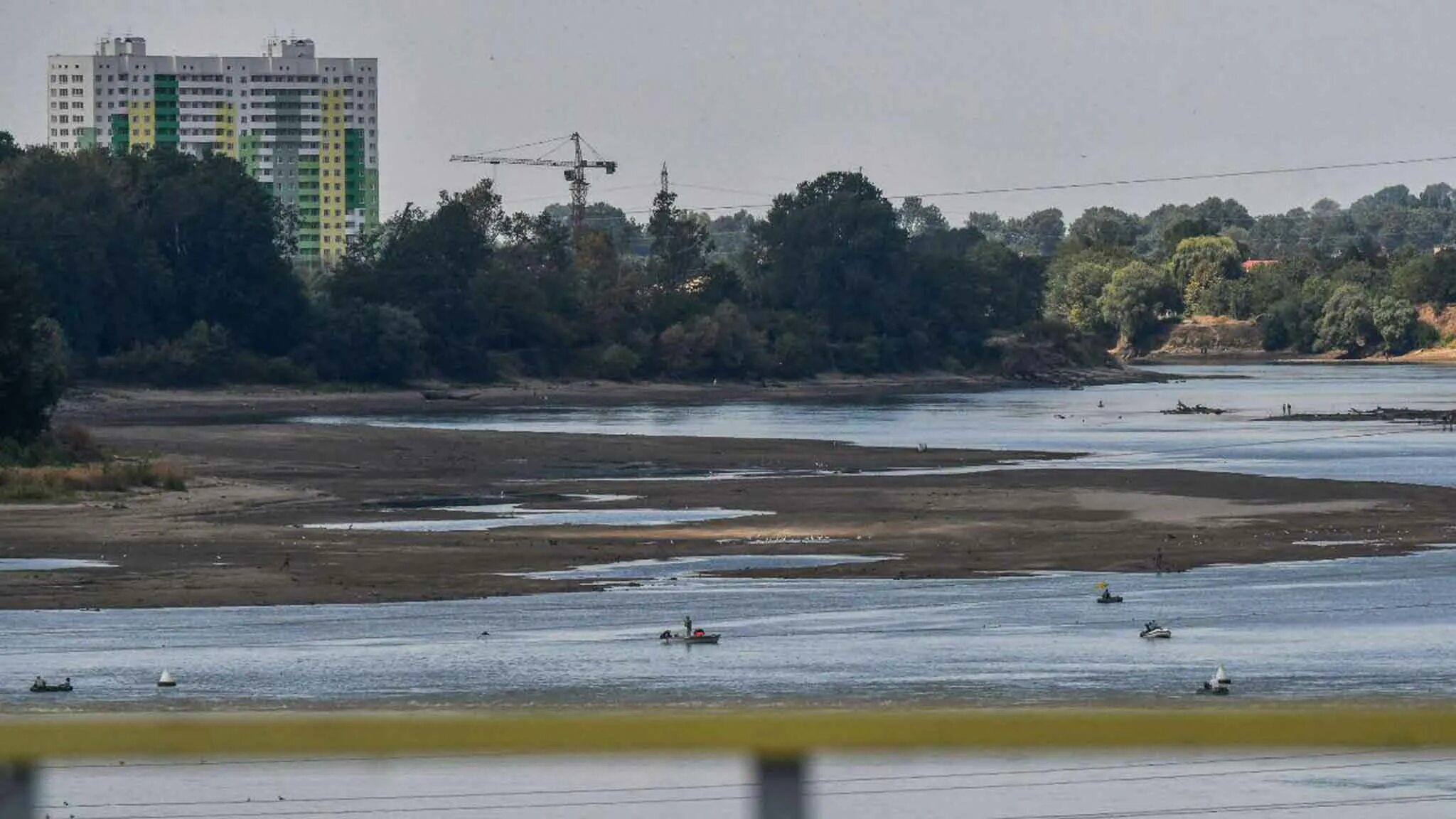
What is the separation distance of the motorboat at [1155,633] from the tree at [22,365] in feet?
117

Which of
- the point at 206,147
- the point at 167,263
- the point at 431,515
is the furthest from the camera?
the point at 206,147

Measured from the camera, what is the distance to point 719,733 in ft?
12.8

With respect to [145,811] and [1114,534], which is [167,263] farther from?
[145,811]

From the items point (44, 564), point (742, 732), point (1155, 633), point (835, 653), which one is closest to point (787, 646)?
point (835, 653)

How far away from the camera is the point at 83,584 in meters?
34.3

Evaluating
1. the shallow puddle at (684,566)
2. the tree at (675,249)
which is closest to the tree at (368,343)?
the tree at (675,249)

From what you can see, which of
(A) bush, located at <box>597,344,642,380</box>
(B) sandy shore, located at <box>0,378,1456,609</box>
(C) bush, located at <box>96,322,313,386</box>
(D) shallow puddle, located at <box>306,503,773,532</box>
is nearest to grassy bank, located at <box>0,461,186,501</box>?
(B) sandy shore, located at <box>0,378,1456,609</box>

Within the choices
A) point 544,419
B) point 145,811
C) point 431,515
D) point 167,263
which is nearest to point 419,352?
point 167,263

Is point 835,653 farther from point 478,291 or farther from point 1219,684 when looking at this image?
point 478,291

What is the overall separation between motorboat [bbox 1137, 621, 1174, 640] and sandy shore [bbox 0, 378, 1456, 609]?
26.0 feet

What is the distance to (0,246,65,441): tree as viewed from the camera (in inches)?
2249

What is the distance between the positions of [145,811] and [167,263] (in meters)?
117

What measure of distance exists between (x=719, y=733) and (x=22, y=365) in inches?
2232

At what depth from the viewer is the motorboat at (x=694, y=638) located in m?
28.7
